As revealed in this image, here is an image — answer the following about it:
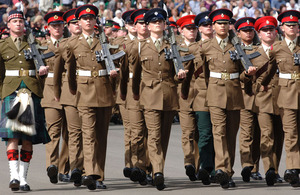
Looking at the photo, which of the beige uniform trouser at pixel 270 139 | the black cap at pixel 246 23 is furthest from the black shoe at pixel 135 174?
the black cap at pixel 246 23

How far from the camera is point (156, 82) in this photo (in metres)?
11.6

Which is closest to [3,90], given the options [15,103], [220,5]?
[15,103]

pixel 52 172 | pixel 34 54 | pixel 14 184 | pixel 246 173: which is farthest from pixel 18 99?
pixel 246 173

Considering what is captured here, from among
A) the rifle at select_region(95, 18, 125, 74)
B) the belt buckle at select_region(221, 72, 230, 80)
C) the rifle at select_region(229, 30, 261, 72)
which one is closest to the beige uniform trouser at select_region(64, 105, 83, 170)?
the rifle at select_region(95, 18, 125, 74)

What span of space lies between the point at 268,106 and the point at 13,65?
3.48 m

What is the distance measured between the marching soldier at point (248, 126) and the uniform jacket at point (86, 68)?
6.82 ft

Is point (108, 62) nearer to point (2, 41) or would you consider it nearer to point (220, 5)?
point (2, 41)

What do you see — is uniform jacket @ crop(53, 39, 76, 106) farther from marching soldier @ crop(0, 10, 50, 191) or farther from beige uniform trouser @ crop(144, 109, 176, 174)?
beige uniform trouser @ crop(144, 109, 176, 174)

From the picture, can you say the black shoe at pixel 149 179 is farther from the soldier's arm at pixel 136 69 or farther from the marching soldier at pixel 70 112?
the soldier's arm at pixel 136 69

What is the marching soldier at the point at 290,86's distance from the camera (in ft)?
38.7

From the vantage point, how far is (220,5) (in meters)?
27.5

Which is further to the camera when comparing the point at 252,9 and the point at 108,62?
the point at 252,9

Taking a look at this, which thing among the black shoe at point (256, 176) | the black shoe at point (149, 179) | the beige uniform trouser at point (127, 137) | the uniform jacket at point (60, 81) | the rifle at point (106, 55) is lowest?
Result: the black shoe at point (256, 176)

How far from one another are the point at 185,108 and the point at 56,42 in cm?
201
